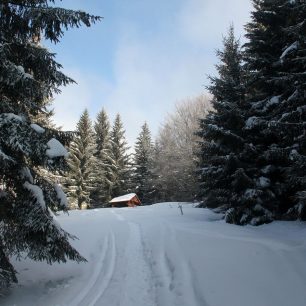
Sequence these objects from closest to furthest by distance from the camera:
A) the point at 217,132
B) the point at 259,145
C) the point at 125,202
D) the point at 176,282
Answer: the point at 176,282
the point at 259,145
the point at 217,132
the point at 125,202

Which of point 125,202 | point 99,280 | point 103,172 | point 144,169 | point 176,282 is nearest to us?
point 176,282

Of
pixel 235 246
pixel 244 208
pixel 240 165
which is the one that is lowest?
pixel 235 246

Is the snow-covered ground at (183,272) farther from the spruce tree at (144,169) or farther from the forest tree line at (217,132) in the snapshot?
the spruce tree at (144,169)

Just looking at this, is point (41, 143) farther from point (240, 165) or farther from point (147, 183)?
point (147, 183)

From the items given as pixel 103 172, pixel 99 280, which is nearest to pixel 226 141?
pixel 99 280

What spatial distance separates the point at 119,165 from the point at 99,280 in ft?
156

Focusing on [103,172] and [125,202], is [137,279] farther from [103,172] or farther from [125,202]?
[103,172]

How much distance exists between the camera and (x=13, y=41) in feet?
31.1

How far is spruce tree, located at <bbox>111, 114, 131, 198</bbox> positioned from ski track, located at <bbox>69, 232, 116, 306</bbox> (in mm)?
42240

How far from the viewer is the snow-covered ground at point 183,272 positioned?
8.05 metres

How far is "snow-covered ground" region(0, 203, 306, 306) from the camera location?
805cm

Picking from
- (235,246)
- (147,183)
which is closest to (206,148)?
(235,246)

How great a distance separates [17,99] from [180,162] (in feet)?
123

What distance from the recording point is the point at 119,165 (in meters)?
57.2
